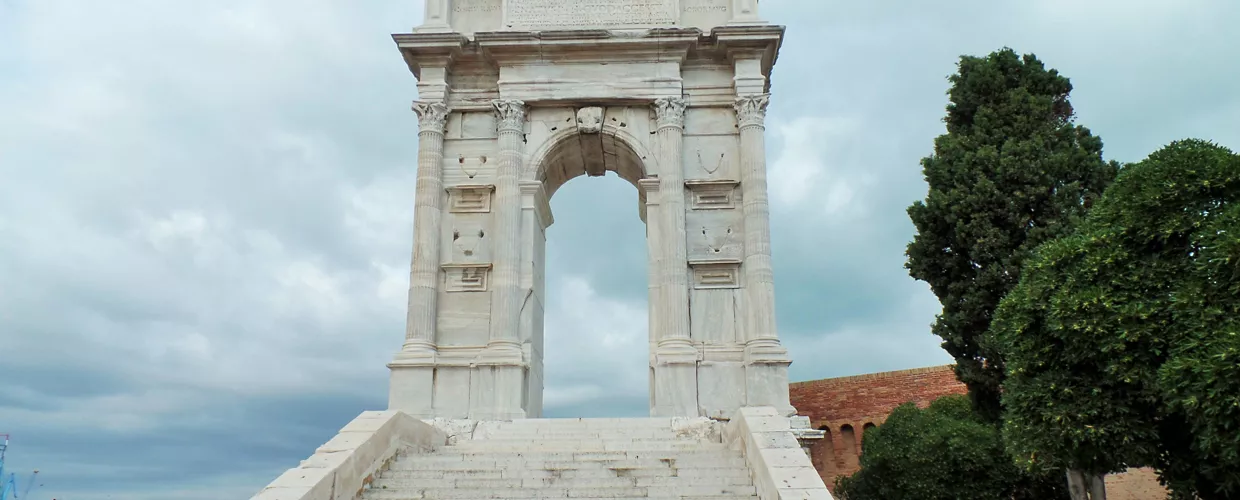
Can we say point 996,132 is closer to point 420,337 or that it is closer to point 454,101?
point 454,101

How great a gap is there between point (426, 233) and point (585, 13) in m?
6.02

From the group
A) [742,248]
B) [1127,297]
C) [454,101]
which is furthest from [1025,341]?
[454,101]

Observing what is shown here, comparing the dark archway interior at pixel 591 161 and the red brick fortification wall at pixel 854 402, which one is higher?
the dark archway interior at pixel 591 161

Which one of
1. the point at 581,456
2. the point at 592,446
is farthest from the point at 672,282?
the point at 581,456

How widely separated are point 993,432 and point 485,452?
12.1 m

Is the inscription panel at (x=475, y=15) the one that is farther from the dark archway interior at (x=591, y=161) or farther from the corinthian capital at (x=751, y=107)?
the corinthian capital at (x=751, y=107)

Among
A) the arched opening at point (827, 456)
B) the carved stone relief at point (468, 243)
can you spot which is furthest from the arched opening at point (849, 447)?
the carved stone relief at point (468, 243)

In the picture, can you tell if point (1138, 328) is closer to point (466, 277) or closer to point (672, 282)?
point (672, 282)

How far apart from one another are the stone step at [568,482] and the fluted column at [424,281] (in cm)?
538

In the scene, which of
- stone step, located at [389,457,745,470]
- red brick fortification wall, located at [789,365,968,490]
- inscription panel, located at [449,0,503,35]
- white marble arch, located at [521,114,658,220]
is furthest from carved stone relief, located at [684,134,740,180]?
red brick fortification wall, located at [789,365,968,490]

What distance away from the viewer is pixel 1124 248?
40.6 ft

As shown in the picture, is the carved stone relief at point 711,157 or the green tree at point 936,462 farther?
the green tree at point 936,462

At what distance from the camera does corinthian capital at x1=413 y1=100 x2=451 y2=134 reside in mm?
19828

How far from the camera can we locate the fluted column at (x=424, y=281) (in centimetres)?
1794
